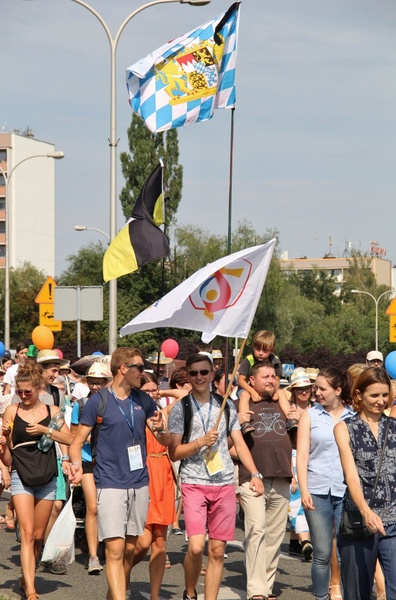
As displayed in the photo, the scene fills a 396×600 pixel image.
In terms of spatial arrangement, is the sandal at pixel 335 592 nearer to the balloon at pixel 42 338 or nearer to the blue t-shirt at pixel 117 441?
the blue t-shirt at pixel 117 441

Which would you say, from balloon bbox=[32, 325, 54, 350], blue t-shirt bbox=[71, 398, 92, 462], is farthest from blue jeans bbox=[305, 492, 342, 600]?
balloon bbox=[32, 325, 54, 350]

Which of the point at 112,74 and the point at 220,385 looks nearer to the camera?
the point at 220,385

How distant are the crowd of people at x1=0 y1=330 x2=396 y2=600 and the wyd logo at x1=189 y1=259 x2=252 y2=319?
0.40 metres

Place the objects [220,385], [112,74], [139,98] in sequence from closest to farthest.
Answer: [139,98]
[220,385]
[112,74]

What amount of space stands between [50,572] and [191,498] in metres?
2.53

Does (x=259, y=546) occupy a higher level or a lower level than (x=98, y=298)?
lower

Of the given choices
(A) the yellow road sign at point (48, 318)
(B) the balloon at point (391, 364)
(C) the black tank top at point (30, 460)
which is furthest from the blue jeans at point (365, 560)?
(A) the yellow road sign at point (48, 318)

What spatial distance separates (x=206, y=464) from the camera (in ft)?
25.8

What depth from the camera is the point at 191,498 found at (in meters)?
7.85

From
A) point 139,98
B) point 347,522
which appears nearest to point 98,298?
point 139,98

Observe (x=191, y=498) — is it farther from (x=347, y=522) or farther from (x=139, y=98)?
(x=139, y=98)

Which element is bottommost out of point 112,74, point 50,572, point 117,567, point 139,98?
point 50,572

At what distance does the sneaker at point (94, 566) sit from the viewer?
9523 millimetres

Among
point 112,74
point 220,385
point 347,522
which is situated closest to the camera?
point 347,522
